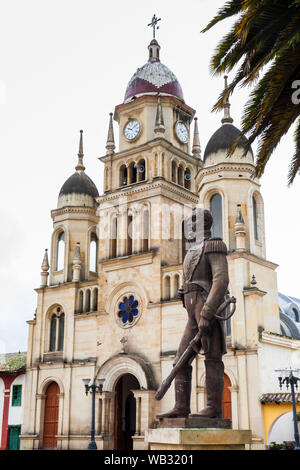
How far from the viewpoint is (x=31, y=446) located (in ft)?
106

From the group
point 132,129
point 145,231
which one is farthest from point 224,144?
→ point 132,129

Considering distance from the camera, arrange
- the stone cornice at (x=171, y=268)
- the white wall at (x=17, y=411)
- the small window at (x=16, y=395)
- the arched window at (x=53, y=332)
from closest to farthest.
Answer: the stone cornice at (x=171, y=268) < the arched window at (x=53, y=332) < the white wall at (x=17, y=411) < the small window at (x=16, y=395)

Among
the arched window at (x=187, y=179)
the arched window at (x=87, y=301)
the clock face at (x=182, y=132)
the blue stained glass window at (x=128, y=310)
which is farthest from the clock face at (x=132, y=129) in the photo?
the blue stained glass window at (x=128, y=310)

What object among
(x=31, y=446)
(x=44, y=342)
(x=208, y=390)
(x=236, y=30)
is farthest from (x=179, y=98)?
(x=208, y=390)

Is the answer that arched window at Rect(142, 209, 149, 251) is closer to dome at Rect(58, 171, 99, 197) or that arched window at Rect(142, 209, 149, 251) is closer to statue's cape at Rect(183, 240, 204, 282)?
dome at Rect(58, 171, 99, 197)

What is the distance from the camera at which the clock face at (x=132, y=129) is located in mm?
35162

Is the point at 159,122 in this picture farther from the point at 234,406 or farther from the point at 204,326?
the point at 204,326

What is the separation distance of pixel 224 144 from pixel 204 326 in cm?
2143

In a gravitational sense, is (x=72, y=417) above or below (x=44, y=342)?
below

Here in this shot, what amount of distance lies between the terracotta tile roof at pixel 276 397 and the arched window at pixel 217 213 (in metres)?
8.46

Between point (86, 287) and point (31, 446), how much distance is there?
9.30 m

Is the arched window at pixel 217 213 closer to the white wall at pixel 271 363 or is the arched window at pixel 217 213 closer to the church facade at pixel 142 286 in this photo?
the church facade at pixel 142 286

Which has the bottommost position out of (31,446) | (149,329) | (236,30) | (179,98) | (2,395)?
(31,446)
